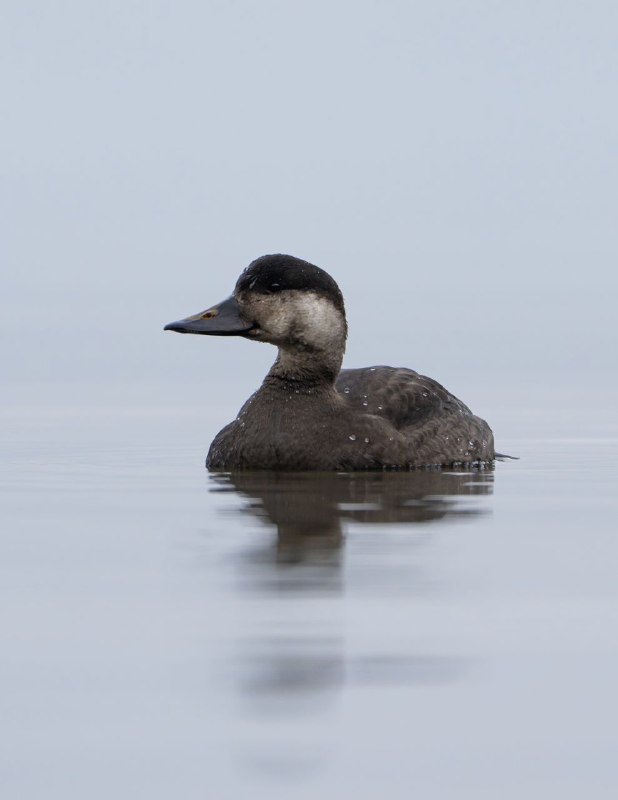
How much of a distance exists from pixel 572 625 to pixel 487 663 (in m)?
0.52

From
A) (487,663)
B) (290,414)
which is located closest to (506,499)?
(290,414)

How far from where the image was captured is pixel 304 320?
28.0ft

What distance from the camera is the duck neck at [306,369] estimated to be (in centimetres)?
853

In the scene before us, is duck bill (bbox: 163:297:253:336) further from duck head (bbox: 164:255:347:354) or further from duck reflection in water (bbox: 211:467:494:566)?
duck reflection in water (bbox: 211:467:494:566)

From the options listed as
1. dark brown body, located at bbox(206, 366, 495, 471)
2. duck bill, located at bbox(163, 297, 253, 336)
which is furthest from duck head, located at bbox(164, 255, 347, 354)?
dark brown body, located at bbox(206, 366, 495, 471)

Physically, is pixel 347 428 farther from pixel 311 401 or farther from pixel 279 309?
pixel 279 309

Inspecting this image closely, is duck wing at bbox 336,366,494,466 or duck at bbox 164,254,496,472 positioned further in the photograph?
duck wing at bbox 336,366,494,466

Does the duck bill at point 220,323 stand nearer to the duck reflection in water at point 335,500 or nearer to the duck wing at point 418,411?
the duck wing at point 418,411

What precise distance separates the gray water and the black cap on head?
186 cm

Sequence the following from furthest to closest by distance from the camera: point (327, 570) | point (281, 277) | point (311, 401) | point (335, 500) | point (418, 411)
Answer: point (418, 411) → point (281, 277) → point (311, 401) → point (335, 500) → point (327, 570)

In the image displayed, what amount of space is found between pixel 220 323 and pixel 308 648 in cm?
506

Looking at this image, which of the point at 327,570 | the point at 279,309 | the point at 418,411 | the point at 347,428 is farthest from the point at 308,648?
the point at 418,411

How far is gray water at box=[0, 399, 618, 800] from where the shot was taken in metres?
2.78

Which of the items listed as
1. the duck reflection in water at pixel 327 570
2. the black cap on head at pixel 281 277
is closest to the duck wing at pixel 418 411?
the duck reflection in water at pixel 327 570
